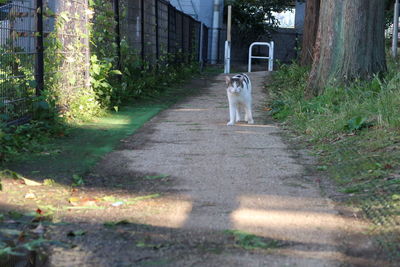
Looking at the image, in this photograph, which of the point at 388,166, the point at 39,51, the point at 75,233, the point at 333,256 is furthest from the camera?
the point at 39,51

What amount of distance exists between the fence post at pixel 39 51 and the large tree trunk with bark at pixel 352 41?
170 inches

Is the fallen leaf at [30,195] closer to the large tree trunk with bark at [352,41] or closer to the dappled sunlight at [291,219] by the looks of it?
the dappled sunlight at [291,219]

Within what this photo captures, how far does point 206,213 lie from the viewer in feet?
12.6

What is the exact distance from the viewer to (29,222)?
3545mm

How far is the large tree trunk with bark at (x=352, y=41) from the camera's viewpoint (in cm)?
876

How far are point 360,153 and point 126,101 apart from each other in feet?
18.5

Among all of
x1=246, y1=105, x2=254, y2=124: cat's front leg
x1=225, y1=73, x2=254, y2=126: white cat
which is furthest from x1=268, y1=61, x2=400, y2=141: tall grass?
x1=225, y1=73, x2=254, y2=126: white cat

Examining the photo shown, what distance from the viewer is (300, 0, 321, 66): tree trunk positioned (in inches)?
576

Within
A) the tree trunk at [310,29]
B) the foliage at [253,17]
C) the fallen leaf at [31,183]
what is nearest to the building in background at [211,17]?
the foliage at [253,17]

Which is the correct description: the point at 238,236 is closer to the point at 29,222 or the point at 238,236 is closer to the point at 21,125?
the point at 29,222

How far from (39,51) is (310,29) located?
930 cm

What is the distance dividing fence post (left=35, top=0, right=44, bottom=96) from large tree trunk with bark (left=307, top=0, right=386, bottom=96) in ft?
14.1

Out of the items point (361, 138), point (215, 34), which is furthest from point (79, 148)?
point (215, 34)

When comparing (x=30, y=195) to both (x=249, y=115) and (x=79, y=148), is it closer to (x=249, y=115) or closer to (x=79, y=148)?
(x=79, y=148)
